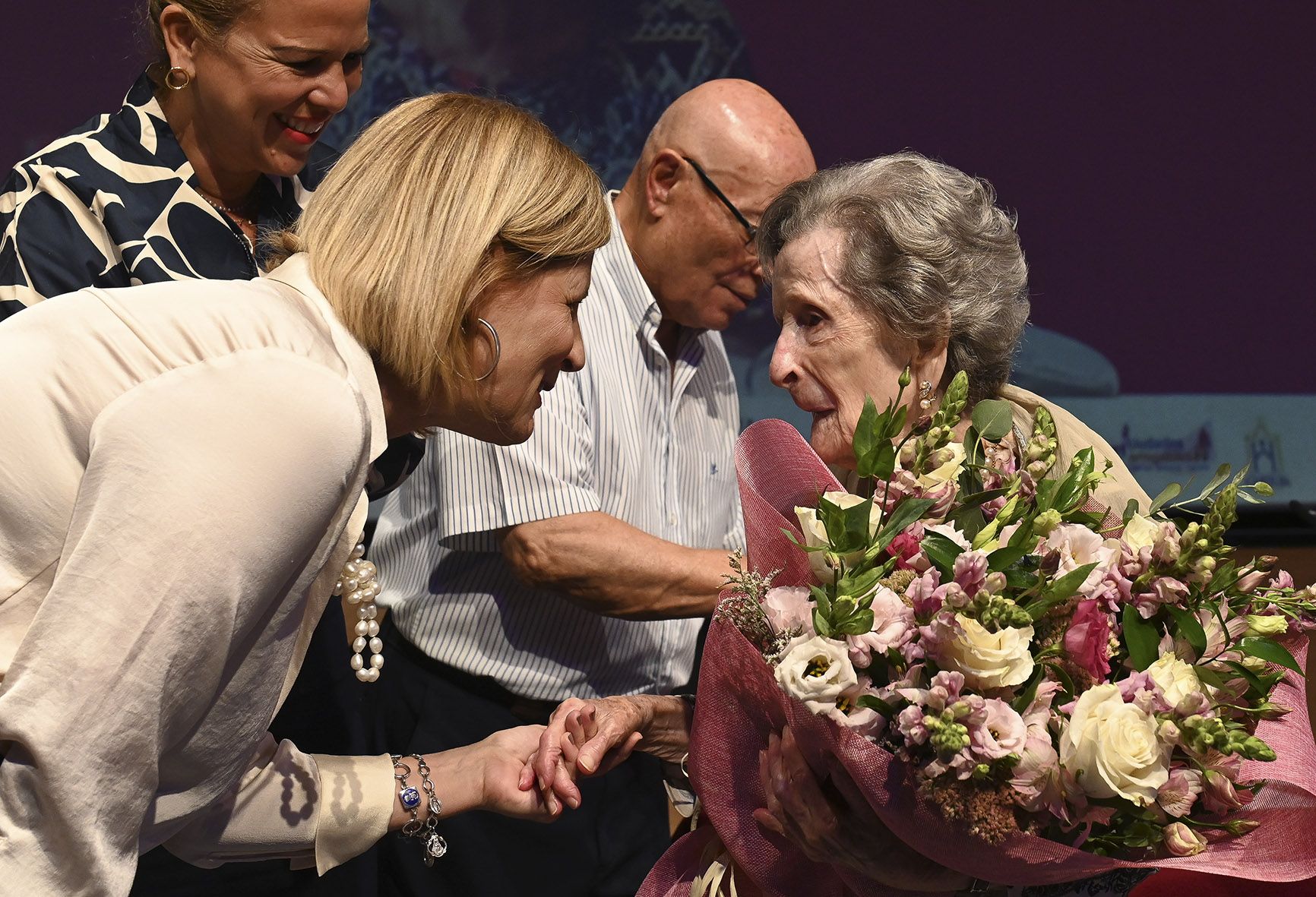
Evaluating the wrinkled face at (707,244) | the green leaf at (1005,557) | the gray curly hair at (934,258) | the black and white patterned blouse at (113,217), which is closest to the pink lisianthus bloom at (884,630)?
the green leaf at (1005,557)

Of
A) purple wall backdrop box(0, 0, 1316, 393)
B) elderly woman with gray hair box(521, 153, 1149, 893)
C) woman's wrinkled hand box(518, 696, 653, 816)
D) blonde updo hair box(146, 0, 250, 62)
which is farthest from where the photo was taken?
purple wall backdrop box(0, 0, 1316, 393)

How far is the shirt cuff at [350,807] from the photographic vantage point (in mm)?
1832

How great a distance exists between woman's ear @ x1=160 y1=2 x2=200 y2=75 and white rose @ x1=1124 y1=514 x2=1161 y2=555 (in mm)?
1742

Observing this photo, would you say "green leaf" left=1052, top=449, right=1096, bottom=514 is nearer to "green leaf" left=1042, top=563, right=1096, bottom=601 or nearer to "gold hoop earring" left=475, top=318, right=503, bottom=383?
"green leaf" left=1042, top=563, right=1096, bottom=601

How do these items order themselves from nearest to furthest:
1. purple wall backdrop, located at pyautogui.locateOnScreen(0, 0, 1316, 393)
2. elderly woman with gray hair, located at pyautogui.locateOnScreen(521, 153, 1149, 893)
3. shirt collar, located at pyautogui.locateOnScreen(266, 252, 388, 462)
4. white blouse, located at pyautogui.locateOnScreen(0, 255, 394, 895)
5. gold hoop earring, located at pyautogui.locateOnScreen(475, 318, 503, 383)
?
white blouse, located at pyautogui.locateOnScreen(0, 255, 394, 895), shirt collar, located at pyautogui.locateOnScreen(266, 252, 388, 462), gold hoop earring, located at pyautogui.locateOnScreen(475, 318, 503, 383), elderly woman with gray hair, located at pyautogui.locateOnScreen(521, 153, 1149, 893), purple wall backdrop, located at pyautogui.locateOnScreen(0, 0, 1316, 393)

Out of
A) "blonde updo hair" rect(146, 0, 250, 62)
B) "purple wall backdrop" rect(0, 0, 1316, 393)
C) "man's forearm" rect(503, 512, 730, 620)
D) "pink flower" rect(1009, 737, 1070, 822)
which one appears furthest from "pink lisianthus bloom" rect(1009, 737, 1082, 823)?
"purple wall backdrop" rect(0, 0, 1316, 393)

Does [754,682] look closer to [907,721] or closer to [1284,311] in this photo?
[907,721]

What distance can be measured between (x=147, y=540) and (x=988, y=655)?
81 centimetres

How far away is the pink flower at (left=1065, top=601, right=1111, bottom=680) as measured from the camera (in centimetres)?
139

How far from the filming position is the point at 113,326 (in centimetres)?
137

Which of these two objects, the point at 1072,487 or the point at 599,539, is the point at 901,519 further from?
the point at 599,539

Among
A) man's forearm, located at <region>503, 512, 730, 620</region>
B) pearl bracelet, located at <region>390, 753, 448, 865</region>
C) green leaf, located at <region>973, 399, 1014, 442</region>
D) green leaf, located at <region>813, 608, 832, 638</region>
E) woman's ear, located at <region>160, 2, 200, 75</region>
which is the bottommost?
pearl bracelet, located at <region>390, 753, 448, 865</region>

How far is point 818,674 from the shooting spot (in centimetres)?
136

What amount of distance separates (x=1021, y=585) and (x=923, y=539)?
0.37ft
